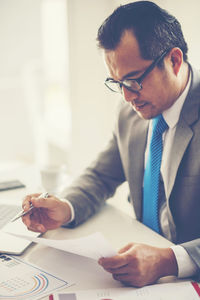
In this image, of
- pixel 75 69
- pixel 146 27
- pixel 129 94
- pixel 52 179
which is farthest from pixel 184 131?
pixel 75 69

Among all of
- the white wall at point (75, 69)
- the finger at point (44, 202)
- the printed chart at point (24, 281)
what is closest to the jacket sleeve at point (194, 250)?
the printed chart at point (24, 281)

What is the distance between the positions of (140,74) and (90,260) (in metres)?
0.57

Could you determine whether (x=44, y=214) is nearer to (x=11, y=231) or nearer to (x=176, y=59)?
(x=11, y=231)

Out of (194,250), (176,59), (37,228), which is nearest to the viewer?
(194,250)

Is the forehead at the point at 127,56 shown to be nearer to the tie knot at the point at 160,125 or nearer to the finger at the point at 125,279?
the tie knot at the point at 160,125

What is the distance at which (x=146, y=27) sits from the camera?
1.08 m

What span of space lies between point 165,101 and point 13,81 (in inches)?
143

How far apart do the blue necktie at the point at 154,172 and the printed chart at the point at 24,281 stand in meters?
0.52

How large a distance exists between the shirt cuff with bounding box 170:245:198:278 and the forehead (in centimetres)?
56

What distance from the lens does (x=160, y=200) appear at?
123cm

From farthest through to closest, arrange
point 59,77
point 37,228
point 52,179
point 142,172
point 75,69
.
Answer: point 59,77 → point 75,69 → point 52,179 → point 142,172 → point 37,228

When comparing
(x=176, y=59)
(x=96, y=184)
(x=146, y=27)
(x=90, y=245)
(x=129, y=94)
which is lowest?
(x=96, y=184)

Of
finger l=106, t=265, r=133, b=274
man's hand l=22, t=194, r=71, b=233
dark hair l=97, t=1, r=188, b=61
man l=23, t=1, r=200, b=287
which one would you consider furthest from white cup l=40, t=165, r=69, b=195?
finger l=106, t=265, r=133, b=274

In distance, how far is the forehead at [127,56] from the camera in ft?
3.59
